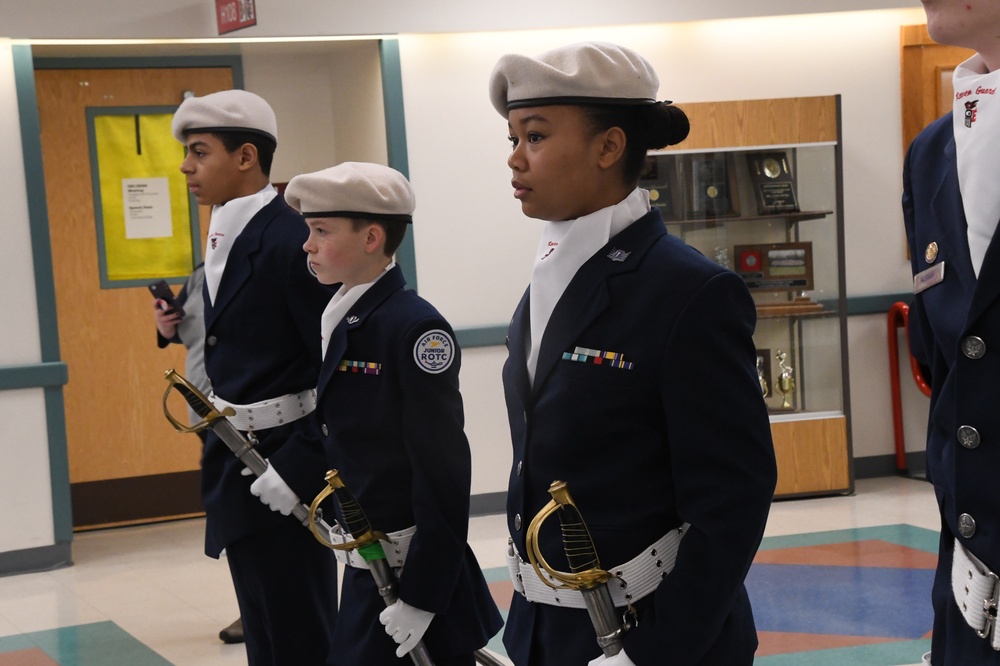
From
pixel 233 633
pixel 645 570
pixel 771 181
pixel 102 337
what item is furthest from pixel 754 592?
pixel 102 337

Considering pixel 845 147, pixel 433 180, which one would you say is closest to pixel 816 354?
pixel 845 147

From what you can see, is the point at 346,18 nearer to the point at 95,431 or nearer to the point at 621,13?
the point at 621,13

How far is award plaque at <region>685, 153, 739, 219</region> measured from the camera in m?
6.34

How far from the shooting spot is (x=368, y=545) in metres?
2.40

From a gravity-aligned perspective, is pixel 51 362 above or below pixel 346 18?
below

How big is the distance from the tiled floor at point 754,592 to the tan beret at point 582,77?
263 cm

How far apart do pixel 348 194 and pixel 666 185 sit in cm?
390

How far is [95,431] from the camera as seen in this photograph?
255 inches

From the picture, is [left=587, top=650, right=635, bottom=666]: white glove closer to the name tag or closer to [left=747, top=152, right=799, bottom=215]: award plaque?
the name tag

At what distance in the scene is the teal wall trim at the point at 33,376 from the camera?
219 inches

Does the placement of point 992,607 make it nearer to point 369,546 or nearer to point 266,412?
point 369,546

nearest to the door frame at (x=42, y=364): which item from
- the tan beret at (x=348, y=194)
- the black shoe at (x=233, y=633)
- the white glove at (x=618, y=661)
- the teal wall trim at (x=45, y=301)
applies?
the teal wall trim at (x=45, y=301)

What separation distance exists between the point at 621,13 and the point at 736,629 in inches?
201

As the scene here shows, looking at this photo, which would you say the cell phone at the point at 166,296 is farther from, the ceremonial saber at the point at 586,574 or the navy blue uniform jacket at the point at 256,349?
the ceremonial saber at the point at 586,574
